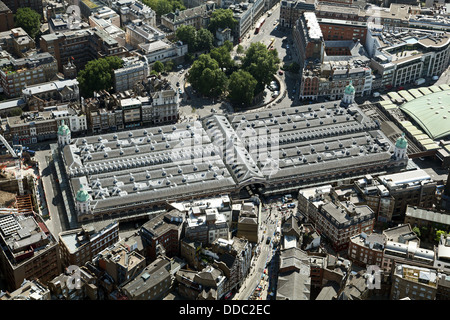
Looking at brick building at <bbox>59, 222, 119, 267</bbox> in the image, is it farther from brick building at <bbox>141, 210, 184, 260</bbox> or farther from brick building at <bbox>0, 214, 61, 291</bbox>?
brick building at <bbox>141, 210, 184, 260</bbox>

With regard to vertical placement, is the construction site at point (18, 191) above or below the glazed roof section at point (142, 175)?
below

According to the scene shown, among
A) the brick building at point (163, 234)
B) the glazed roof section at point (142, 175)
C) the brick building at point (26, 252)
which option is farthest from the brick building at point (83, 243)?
the glazed roof section at point (142, 175)

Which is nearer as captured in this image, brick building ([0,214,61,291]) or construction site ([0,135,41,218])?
brick building ([0,214,61,291])

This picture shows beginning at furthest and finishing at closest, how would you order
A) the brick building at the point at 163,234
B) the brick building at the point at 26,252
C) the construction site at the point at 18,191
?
the construction site at the point at 18,191
the brick building at the point at 163,234
the brick building at the point at 26,252

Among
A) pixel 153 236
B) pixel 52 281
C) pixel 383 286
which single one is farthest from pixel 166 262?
pixel 383 286

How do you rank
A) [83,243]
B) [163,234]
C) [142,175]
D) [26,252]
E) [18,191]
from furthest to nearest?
1. [18,191]
2. [142,175]
3. [163,234]
4. [83,243]
5. [26,252]

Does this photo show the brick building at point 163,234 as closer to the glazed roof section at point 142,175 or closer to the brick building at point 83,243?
the brick building at point 83,243

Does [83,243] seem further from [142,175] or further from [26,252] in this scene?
[142,175]

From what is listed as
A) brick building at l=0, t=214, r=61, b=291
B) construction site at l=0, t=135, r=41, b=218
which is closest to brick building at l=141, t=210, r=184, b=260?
brick building at l=0, t=214, r=61, b=291

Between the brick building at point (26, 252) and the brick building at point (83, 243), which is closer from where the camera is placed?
the brick building at point (26, 252)

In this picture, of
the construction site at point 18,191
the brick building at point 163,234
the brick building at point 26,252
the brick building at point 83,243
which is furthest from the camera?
the construction site at point 18,191

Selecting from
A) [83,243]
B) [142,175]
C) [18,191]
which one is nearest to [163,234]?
[83,243]
